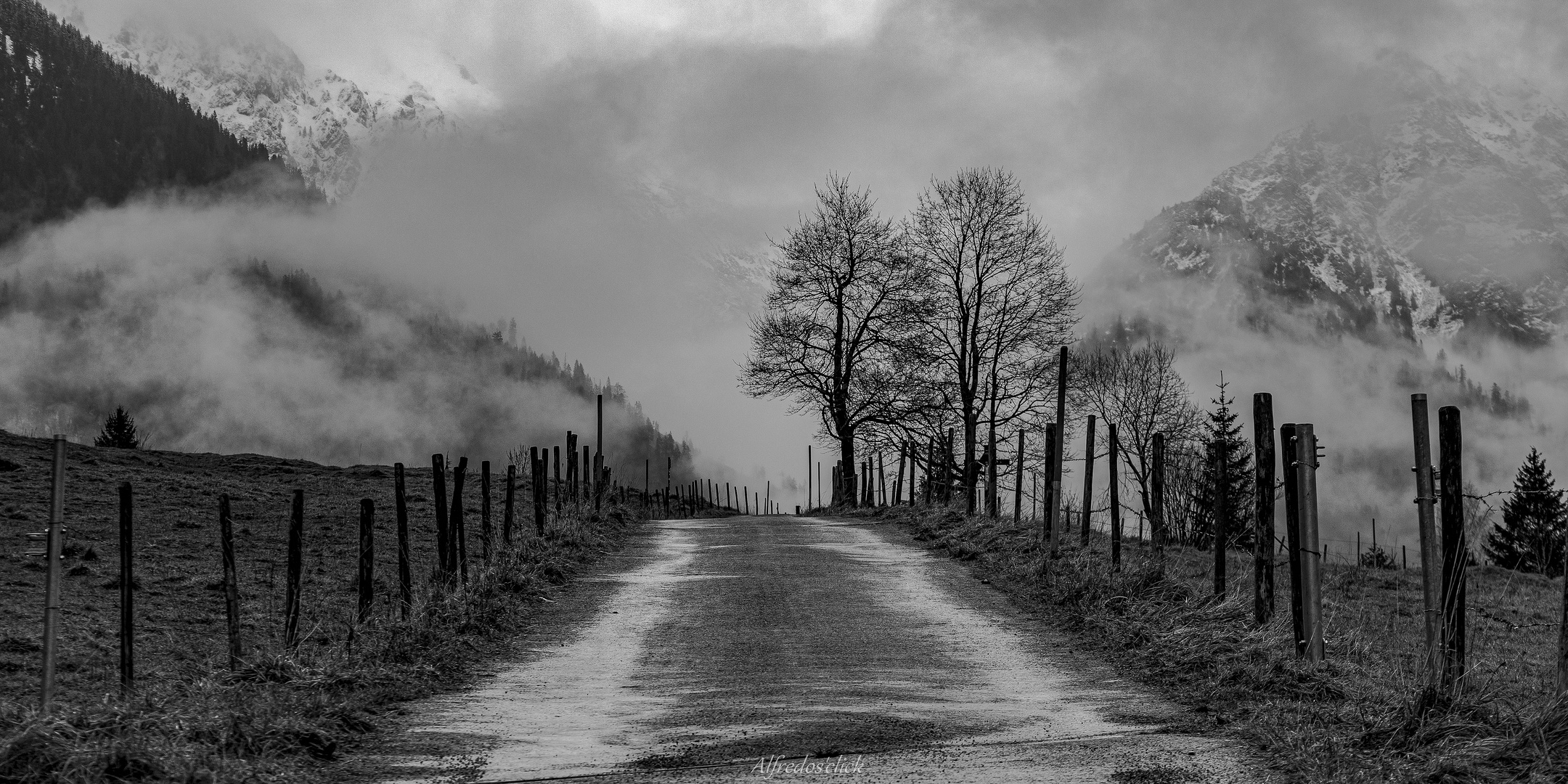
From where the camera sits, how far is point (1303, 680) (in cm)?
915

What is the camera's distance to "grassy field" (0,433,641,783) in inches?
261

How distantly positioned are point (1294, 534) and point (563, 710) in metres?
5.71

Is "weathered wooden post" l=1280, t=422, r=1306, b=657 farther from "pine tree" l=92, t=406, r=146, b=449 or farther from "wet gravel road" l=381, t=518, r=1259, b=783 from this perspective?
"pine tree" l=92, t=406, r=146, b=449

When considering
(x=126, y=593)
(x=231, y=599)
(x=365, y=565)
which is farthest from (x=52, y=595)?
(x=365, y=565)

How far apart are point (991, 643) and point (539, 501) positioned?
10.5 m

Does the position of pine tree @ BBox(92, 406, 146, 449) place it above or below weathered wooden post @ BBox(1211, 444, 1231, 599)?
above

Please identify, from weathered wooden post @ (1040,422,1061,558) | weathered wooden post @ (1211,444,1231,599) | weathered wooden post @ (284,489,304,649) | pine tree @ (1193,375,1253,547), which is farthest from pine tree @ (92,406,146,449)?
weathered wooden post @ (1211,444,1231,599)

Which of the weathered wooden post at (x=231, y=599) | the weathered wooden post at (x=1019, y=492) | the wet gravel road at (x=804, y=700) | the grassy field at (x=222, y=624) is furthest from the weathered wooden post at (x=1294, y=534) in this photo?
the weathered wooden post at (x=1019, y=492)

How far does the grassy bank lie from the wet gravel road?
0.40 m

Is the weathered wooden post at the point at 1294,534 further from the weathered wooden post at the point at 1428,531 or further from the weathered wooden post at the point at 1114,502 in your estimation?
the weathered wooden post at the point at 1114,502

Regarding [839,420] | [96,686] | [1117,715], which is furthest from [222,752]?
[839,420]

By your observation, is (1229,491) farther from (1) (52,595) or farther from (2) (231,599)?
(1) (52,595)

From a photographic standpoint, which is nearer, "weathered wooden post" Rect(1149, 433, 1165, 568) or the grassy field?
the grassy field

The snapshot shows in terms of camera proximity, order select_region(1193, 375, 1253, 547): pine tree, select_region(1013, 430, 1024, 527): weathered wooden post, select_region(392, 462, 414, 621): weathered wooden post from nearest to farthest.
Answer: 1. select_region(392, 462, 414, 621): weathered wooden post
2. select_region(1013, 430, 1024, 527): weathered wooden post
3. select_region(1193, 375, 1253, 547): pine tree
